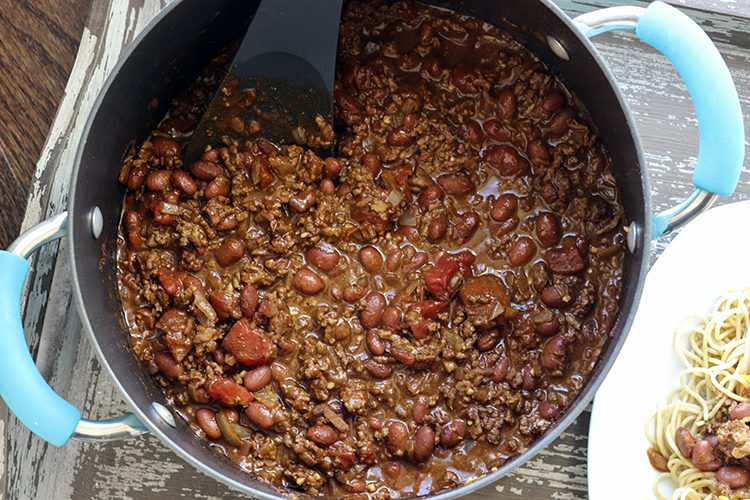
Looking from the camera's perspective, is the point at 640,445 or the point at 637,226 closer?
the point at 637,226

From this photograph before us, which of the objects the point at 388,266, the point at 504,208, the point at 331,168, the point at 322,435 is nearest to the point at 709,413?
the point at 504,208

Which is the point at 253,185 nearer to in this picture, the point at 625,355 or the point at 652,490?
the point at 625,355

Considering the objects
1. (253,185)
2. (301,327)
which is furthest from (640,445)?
(253,185)

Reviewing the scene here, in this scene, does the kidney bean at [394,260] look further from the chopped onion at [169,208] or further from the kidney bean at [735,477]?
the kidney bean at [735,477]

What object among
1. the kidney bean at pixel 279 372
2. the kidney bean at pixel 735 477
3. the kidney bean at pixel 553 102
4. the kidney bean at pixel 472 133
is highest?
the kidney bean at pixel 553 102

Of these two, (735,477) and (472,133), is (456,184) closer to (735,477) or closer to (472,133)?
(472,133)

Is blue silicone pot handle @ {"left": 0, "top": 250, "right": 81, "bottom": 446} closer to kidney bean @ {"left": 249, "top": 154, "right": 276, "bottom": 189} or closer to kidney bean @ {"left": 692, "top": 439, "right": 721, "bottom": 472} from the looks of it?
kidney bean @ {"left": 249, "top": 154, "right": 276, "bottom": 189}

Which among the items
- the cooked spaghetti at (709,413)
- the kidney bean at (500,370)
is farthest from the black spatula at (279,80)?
the cooked spaghetti at (709,413)
